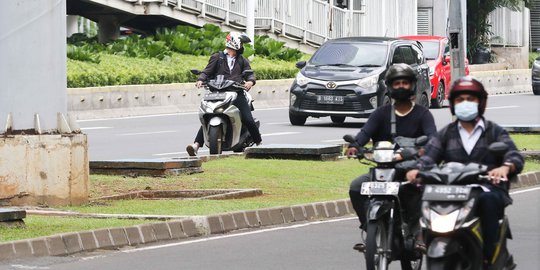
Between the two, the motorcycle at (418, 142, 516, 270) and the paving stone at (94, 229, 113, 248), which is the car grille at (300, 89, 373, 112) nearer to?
the paving stone at (94, 229, 113, 248)

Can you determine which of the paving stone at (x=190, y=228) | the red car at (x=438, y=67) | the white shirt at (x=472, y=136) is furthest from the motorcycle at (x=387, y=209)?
the red car at (x=438, y=67)

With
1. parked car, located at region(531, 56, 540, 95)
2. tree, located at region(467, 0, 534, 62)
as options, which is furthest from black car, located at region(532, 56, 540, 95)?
tree, located at region(467, 0, 534, 62)

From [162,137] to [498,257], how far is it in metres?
17.5

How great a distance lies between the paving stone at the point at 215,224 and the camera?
14086mm

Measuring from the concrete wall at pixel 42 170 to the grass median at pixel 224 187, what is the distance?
0.89 feet

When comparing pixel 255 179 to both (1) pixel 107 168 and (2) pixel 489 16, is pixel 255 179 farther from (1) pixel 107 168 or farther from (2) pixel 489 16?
(2) pixel 489 16

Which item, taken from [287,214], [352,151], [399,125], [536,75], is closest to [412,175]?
[352,151]

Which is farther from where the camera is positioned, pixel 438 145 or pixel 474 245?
pixel 438 145

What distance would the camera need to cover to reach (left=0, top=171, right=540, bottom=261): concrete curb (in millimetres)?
12289

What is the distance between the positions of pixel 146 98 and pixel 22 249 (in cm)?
2125

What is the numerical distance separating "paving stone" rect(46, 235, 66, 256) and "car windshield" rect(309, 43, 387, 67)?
59.8ft

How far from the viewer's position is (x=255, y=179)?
60.4ft

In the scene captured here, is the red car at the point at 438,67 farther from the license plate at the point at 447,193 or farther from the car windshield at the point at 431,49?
the license plate at the point at 447,193

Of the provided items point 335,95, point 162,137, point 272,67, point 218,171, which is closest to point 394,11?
point 272,67
